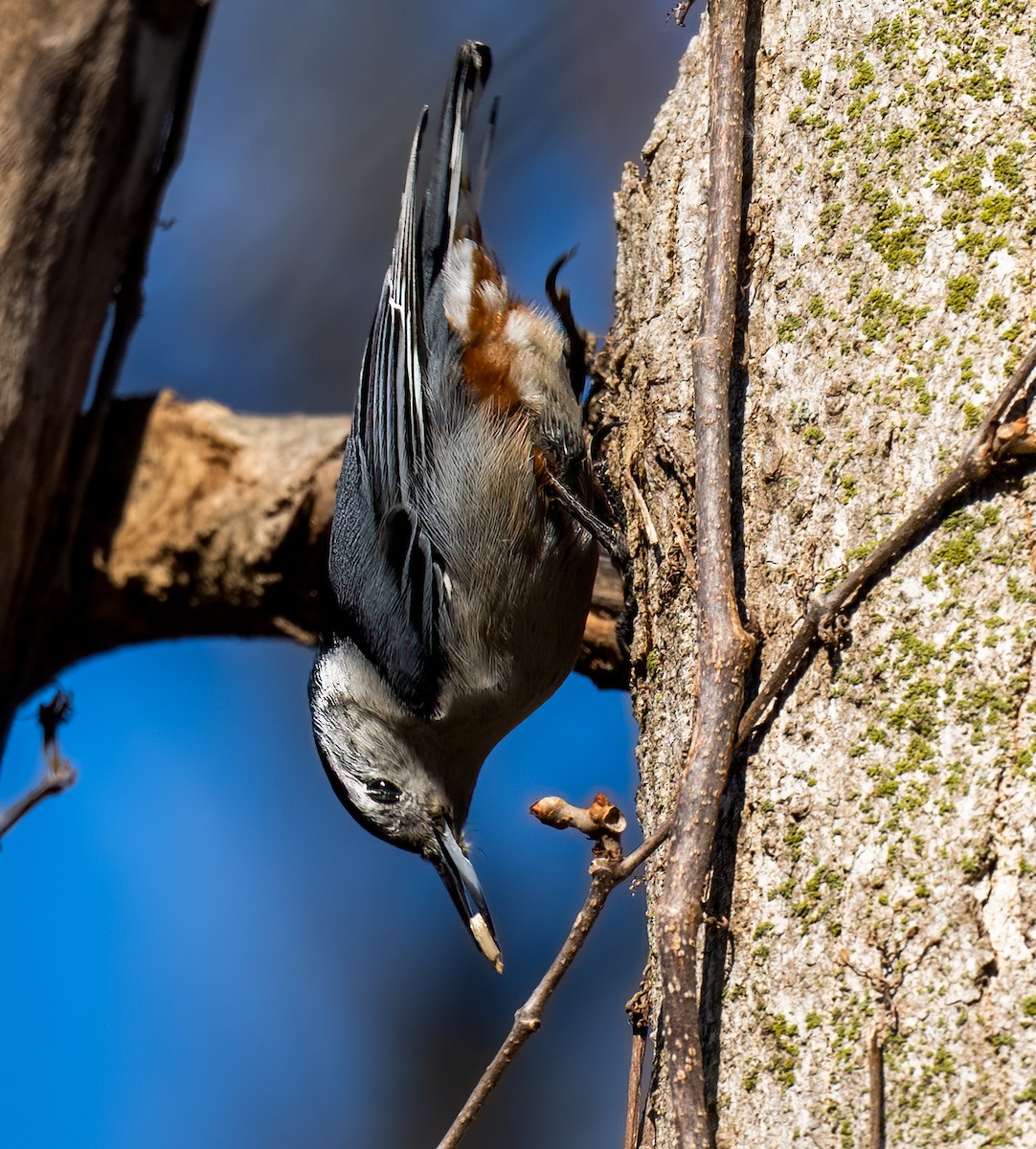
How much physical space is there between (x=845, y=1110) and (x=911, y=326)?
84 centimetres

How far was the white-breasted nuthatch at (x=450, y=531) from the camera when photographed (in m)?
2.52

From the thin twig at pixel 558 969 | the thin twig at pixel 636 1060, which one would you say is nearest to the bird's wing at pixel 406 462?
the thin twig at pixel 636 1060

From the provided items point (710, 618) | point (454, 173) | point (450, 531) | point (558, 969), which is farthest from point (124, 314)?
point (558, 969)

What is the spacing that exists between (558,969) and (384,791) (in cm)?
140

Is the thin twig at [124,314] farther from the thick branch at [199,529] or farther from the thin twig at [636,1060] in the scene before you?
the thin twig at [636,1060]

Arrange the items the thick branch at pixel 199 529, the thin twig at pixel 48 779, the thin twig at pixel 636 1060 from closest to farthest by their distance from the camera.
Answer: the thin twig at pixel 636 1060
the thin twig at pixel 48 779
the thick branch at pixel 199 529

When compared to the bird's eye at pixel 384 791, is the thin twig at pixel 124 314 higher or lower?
higher

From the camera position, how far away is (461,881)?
2.63m

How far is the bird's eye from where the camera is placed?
2.73 meters

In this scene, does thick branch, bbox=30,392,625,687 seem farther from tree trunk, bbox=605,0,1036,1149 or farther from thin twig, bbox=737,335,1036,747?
thin twig, bbox=737,335,1036,747

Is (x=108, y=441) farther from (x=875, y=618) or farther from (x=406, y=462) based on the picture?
(x=875, y=618)

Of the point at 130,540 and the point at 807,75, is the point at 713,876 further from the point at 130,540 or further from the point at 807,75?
the point at 130,540

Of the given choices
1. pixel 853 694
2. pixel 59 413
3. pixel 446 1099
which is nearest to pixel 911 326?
pixel 853 694

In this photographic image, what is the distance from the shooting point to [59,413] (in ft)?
9.53
